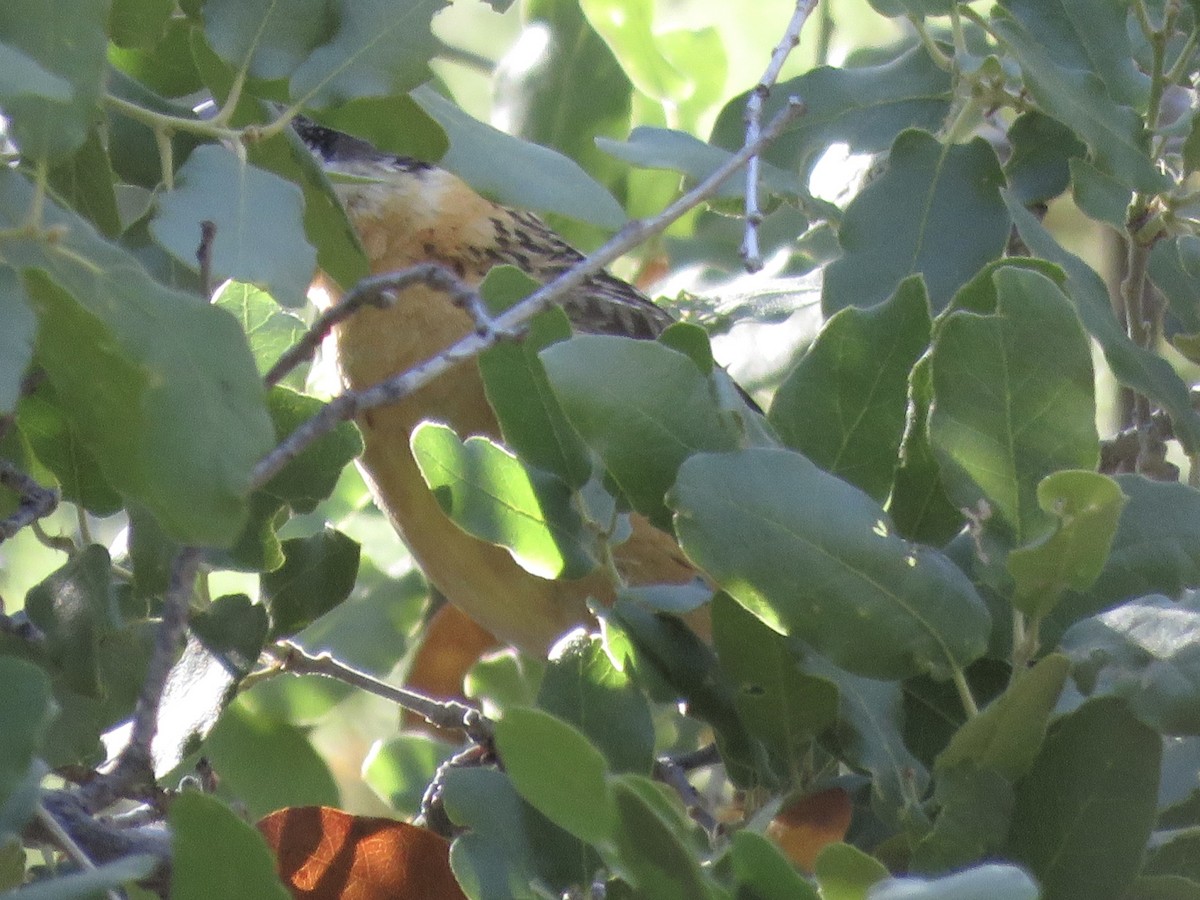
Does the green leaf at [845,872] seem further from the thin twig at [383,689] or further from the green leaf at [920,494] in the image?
the thin twig at [383,689]

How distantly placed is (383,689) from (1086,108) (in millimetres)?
1036

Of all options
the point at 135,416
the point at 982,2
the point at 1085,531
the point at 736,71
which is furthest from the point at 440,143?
the point at 982,2

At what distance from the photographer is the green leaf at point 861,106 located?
2.03 meters

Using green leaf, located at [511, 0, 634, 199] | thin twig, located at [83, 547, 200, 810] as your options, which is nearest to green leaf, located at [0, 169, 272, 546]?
thin twig, located at [83, 547, 200, 810]

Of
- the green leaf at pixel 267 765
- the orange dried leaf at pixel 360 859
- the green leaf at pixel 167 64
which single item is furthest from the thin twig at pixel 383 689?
the green leaf at pixel 167 64

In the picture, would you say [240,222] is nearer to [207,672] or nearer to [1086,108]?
[207,672]

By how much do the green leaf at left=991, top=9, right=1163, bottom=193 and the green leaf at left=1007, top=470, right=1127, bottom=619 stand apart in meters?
0.65

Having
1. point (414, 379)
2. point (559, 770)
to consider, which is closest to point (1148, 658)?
point (559, 770)

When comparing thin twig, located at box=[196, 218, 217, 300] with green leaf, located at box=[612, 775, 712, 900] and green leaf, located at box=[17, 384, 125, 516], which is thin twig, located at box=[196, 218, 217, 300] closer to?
green leaf, located at box=[17, 384, 125, 516]

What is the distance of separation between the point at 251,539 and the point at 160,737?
0.66 ft

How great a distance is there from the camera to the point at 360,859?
51.0 inches

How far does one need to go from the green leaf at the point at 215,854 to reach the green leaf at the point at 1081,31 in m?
1.24

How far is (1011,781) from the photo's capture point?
1.12 metres

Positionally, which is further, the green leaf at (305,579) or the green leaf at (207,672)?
the green leaf at (305,579)
